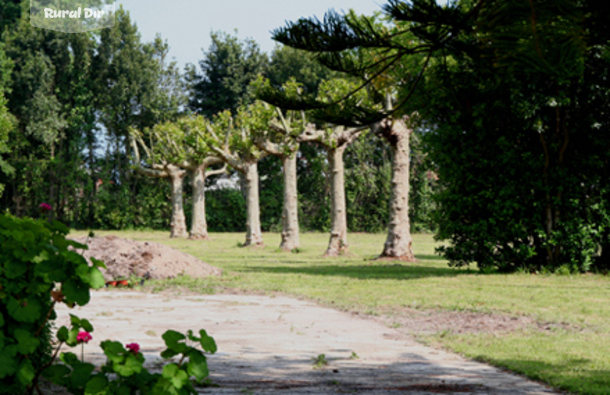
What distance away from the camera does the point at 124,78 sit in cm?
4234

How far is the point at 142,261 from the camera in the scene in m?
13.3

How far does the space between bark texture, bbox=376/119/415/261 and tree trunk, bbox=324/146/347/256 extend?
2.42 meters

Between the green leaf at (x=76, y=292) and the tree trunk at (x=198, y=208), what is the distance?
102ft

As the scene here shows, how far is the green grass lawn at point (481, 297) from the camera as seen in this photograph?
5648 mm

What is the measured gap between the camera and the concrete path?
4660 millimetres

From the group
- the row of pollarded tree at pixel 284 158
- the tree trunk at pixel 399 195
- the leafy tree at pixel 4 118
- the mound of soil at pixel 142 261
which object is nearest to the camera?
the mound of soil at pixel 142 261

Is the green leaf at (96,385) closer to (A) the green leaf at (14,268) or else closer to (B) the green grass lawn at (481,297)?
(A) the green leaf at (14,268)

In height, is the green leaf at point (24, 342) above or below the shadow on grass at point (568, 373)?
above

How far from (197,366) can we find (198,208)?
31.3 metres

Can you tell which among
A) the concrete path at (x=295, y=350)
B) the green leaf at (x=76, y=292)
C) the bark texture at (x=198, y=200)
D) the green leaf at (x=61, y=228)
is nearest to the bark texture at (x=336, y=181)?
the concrete path at (x=295, y=350)

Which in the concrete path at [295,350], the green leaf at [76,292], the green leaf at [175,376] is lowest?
the concrete path at [295,350]

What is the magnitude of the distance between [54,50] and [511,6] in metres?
41.7

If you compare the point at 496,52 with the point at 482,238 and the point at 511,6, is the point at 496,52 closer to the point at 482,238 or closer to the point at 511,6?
the point at 511,6

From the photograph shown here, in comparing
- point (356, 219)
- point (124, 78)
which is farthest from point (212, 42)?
point (356, 219)
